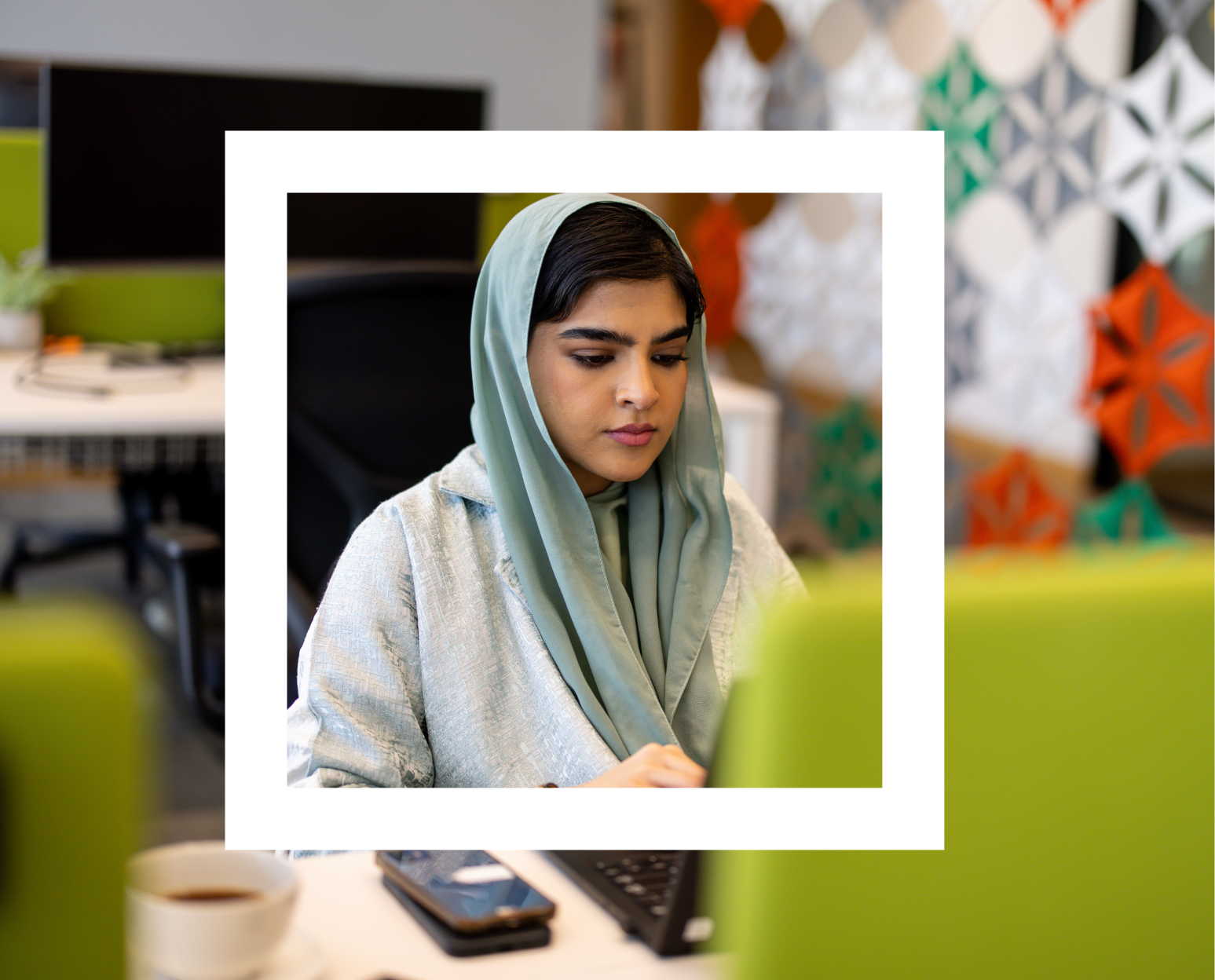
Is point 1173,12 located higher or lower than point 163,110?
higher

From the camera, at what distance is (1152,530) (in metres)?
2.50

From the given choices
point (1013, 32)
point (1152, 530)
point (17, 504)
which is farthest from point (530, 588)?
point (17, 504)

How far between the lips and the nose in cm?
1

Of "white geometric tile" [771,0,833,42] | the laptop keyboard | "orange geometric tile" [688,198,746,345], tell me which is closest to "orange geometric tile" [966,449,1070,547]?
"orange geometric tile" [688,198,746,345]

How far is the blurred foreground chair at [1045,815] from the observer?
0.47m

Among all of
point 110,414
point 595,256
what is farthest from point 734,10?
point 595,256

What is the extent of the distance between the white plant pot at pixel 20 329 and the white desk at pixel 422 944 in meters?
1.98

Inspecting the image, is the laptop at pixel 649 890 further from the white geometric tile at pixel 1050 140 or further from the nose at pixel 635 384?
the white geometric tile at pixel 1050 140

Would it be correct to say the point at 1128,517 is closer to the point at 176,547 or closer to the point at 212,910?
the point at 176,547

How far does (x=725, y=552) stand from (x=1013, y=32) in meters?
2.54

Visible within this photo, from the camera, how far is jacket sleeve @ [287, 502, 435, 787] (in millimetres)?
545

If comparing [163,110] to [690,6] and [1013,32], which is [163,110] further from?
[690,6]

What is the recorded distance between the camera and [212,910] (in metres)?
0.52

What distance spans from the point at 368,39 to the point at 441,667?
4.71 m
